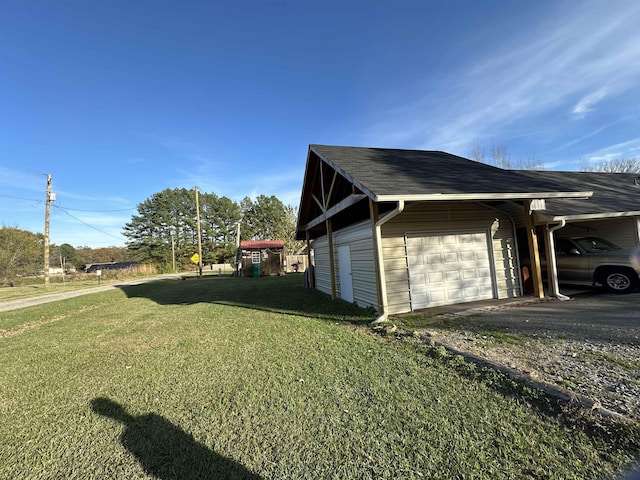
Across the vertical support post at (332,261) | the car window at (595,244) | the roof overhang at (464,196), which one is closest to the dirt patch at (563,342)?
the car window at (595,244)

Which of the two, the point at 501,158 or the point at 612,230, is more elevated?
the point at 501,158

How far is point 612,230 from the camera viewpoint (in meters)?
9.12

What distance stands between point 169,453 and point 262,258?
76.1 feet

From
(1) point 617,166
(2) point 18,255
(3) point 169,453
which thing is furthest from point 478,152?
(2) point 18,255

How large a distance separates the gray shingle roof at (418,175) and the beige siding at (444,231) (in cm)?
83

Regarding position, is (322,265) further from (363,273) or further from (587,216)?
(587,216)

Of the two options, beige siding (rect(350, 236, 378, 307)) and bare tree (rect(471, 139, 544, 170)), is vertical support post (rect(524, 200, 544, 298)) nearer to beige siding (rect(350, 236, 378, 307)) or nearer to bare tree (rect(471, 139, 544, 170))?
beige siding (rect(350, 236, 378, 307))

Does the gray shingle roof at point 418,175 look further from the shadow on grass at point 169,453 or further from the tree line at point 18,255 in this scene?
the tree line at point 18,255

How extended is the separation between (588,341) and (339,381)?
377 centimetres

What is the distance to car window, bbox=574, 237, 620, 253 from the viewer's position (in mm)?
8054

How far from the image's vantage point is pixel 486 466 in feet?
6.87

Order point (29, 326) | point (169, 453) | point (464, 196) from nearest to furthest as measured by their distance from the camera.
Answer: point (169, 453), point (464, 196), point (29, 326)

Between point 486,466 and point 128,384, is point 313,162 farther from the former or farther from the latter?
point 486,466

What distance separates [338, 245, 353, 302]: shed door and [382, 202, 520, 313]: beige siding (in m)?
1.85
